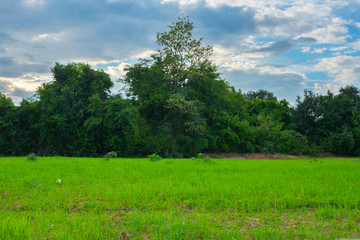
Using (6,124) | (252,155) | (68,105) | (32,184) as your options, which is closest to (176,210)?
(32,184)

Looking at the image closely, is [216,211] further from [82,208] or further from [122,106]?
[122,106]

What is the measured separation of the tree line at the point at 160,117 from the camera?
21.7 m

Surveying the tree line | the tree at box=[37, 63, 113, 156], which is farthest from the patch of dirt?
the tree at box=[37, 63, 113, 156]

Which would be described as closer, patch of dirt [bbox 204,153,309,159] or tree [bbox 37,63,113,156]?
tree [bbox 37,63,113,156]

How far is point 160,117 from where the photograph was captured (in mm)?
25766

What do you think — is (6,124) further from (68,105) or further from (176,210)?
(176,210)

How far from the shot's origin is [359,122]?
31828 millimetres

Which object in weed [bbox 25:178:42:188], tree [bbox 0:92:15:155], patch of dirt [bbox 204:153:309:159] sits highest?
tree [bbox 0:92:15:155]

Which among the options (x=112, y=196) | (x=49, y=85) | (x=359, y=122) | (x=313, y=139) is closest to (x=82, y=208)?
(x=112, y=196)

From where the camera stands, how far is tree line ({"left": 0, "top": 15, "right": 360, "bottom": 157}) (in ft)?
71.2

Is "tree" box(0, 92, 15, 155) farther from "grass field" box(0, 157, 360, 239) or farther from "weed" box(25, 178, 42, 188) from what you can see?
"weed" box(25, 178, 42, 188)

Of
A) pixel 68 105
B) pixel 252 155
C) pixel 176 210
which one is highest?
pixel 68 105

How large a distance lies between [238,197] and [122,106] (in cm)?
1752

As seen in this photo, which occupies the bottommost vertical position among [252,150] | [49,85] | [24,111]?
[252,150]
